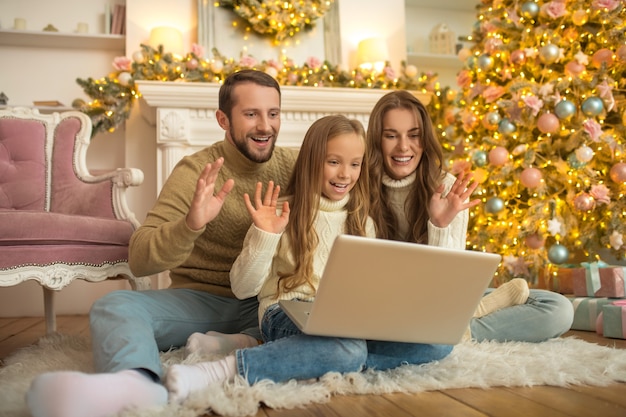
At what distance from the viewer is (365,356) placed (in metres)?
1.25

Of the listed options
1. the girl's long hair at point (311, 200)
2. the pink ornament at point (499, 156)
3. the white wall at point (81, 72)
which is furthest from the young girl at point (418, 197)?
the white wall at point (81, 72)

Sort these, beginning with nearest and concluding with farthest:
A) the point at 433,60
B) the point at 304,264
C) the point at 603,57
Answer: the point at 304,264
the point at 603,57
the point at 433,60

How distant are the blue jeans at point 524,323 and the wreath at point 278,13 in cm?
219

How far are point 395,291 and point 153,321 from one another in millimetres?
669

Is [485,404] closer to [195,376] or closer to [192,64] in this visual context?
[195,376]

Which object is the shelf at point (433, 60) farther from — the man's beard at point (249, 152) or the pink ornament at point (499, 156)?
the man's beard at point (249, 152)

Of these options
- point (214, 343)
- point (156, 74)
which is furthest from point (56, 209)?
point (214, 343)

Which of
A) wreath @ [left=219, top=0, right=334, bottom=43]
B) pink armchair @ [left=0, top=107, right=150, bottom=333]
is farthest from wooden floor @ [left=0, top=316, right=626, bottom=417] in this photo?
wreath @ [left=219, top=0, right=334, bottom=43]

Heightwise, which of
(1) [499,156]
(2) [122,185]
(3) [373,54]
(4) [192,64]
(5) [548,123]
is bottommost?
(2) [122,185]

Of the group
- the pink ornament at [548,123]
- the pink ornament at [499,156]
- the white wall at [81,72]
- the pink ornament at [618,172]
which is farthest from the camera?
the white wall at [81,72]

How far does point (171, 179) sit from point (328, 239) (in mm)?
517

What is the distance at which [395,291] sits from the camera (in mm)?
1095

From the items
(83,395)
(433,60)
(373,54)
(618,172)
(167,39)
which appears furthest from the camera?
(433,60)

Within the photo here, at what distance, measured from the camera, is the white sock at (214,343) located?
1431mm
